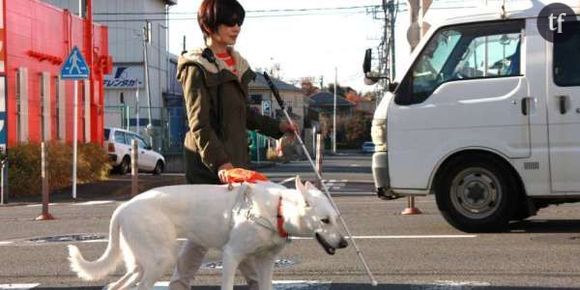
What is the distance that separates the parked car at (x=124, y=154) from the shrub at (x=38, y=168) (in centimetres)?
452

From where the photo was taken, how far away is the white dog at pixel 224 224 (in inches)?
174

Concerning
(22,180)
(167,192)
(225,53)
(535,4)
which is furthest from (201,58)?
(22,180)

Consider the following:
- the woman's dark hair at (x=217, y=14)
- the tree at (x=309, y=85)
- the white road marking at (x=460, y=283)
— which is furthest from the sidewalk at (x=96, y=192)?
the tree at (x=309, y=85)

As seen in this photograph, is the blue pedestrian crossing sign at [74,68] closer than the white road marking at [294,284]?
No

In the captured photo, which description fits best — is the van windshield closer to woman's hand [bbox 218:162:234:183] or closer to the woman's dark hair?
the woman's dark hair

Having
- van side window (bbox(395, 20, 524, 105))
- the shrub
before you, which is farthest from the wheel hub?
the shrub

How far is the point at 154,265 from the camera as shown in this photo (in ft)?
15.1

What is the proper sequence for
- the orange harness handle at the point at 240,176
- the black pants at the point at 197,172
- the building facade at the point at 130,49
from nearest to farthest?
the orange harness handle at the point at 240,176 → the black pants at the point at 197,172 → the building facade at the point at 130,49

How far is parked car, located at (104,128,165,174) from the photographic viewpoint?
26.7 metres

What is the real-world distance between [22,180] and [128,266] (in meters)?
14.8

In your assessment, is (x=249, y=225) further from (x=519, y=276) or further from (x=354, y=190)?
(x=354, y=190)

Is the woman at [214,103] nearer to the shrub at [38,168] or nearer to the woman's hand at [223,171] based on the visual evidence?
the woman's hand at [223,171]

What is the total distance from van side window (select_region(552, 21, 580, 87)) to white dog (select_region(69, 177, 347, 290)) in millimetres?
5646

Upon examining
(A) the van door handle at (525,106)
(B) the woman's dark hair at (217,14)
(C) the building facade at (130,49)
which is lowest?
(A) the van door handle at (525,106)
